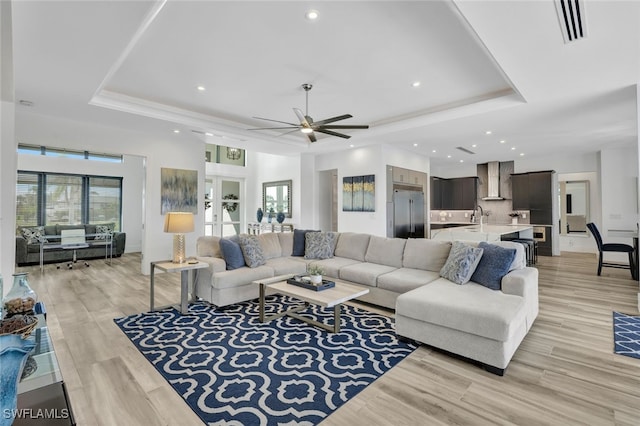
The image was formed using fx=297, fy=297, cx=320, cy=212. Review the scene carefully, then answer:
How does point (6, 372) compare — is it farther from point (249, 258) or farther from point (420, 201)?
point (420, 201)

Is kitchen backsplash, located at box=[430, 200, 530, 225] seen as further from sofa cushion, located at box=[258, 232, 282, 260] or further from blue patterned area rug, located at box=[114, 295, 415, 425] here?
blue patterned area rug, located at box=[114, 295, 415, 425]

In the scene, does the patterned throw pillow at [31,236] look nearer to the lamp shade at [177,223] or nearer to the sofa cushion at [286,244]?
the lamp shade at [177,223]

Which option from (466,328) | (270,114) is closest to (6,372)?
(466,328)

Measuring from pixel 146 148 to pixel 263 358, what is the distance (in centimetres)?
505

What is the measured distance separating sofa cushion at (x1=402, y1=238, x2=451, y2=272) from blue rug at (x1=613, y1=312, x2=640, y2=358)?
1.75 metres

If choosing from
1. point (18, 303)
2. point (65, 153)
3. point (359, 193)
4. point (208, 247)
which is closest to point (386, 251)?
point (208, 247)

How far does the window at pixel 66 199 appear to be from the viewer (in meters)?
7.42

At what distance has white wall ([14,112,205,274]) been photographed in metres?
4.79

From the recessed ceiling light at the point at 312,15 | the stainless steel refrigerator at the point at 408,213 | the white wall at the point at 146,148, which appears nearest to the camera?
the recessed ceiling light at the point at 312,15

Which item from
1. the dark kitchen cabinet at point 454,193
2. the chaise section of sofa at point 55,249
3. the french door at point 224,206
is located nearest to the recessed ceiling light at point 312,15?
the chaise section of sofa at point 55,249

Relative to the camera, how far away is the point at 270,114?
5.34 meters

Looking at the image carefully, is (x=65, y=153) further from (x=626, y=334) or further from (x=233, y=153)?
(x=626, y=334)

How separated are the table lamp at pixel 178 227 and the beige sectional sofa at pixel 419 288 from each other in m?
0.34

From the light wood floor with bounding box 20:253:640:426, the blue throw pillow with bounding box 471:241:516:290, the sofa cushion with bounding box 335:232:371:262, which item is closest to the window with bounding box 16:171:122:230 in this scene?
the light wood floor with bounding box 20:253:640:426
